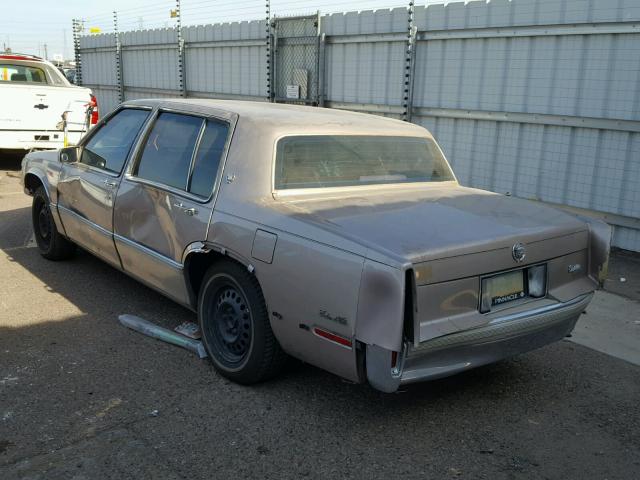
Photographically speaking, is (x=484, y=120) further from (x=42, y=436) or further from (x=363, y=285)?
(x=42, y=436)

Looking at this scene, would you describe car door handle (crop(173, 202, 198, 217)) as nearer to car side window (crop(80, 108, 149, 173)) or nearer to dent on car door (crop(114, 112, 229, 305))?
dent on car door (crop(114, 112, 229, 305))

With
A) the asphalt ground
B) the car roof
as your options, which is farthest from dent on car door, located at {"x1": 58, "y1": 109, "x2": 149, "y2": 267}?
the asphalt ground

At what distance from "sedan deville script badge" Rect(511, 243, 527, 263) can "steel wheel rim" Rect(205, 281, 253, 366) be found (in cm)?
150

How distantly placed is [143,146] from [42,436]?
2.27m

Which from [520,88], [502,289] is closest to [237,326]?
[502,289]

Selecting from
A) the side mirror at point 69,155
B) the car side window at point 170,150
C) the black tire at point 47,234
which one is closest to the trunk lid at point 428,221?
the car side window at point 170,150

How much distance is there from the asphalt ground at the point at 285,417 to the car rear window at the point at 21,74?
8613 millimetres

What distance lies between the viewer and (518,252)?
344cm

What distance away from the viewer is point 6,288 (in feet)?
18.3

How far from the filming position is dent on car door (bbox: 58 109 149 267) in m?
5.00

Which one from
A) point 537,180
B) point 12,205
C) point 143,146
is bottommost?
point 12,205

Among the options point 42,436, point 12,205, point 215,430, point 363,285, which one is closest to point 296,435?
point 215,430

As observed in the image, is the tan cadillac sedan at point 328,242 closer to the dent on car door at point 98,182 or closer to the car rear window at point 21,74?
the dent on car door at point 98,182

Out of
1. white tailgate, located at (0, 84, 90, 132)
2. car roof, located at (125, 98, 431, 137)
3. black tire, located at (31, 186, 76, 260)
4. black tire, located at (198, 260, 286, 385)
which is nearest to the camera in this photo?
black tire, located at (198, 260, 286, 385)
